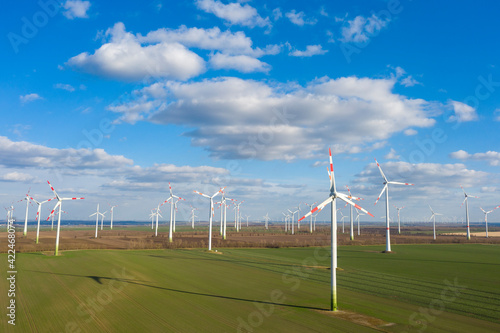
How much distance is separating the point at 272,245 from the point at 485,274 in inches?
2299

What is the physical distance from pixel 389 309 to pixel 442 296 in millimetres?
9498

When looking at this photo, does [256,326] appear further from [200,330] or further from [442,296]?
[442,296]

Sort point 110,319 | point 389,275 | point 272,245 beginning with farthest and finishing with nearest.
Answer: point 272,245 → point 389,275 → point 110,319

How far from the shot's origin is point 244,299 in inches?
1355

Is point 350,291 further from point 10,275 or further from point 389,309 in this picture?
point 10,275

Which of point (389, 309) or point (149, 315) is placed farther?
point (389, 309)

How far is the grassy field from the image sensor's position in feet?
85.1

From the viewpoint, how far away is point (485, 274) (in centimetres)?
5312

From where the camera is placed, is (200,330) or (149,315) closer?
(200,330)

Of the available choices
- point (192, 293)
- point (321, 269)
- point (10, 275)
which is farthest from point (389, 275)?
point (10, 275)

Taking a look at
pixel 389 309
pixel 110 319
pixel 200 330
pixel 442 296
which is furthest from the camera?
pixel 442 296

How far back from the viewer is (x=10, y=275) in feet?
153

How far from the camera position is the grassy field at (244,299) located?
85.1ft

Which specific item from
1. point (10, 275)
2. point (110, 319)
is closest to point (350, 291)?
point (110, 319)
